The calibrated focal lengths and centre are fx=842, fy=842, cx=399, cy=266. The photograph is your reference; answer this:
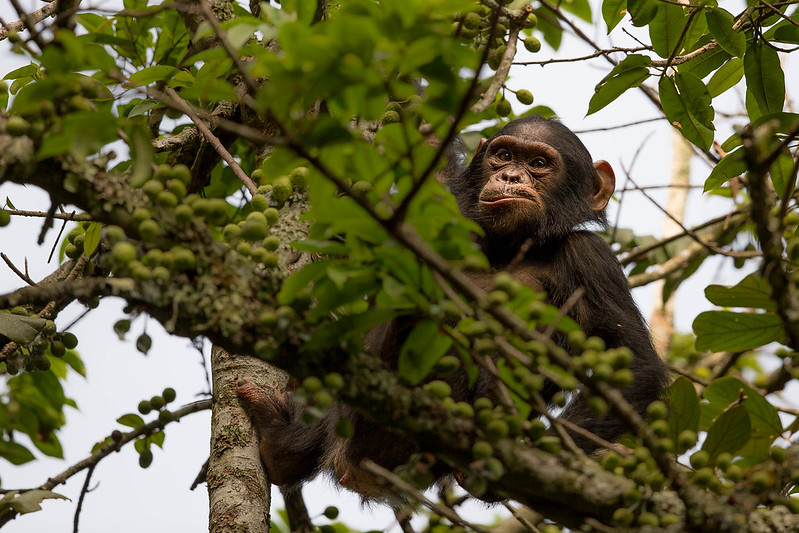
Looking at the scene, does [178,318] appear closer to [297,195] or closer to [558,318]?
[558,318]

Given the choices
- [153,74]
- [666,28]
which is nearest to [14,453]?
[153,74]

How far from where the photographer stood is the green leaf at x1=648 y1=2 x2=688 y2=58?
3.56m

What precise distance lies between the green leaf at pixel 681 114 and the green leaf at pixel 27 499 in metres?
2.79

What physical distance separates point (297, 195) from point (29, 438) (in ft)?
6.77

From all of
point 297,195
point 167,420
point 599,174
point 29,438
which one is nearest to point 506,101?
point 599,174

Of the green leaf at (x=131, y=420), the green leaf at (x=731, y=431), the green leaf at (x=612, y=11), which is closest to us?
the green leaf at (x=731, y=431)

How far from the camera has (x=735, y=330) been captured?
3.05 meters

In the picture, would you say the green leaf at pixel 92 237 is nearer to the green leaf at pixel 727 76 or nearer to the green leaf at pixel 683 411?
the green leaf at pixel 683 411

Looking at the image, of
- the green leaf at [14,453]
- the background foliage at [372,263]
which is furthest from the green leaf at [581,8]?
the green leaf at [14,453]

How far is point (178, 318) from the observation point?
209 cm

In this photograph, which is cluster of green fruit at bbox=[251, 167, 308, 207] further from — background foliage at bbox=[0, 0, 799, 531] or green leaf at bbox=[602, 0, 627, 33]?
green leaf at bbox=[602, 0, 627, 33]

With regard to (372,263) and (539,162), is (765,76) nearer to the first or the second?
(539,162)

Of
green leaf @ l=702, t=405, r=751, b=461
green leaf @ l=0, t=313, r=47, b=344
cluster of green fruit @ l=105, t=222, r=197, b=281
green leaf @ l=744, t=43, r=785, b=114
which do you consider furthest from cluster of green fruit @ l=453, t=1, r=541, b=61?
green leaf @ l=0, t=313, r=47, b=344

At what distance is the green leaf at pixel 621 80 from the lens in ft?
11.3
